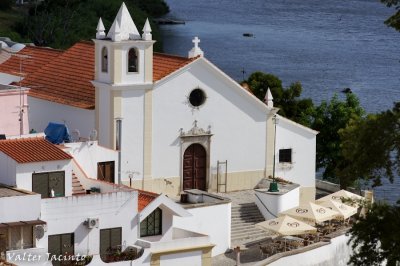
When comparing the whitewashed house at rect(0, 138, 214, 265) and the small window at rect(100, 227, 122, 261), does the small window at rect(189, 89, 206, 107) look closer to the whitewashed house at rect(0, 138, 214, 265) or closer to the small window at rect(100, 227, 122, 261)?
the whitewashed house at rect(0, 138, 214, 265)

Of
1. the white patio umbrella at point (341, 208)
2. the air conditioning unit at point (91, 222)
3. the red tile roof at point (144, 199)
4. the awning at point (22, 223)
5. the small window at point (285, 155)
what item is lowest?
the white patio umbrella at point (341, 208)

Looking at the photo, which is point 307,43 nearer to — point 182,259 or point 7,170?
point 182,259

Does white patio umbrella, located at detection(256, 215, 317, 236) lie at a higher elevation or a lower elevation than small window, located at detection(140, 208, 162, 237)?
lower

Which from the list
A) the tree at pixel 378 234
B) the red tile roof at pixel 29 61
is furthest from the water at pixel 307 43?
the tree at pixel 378 234

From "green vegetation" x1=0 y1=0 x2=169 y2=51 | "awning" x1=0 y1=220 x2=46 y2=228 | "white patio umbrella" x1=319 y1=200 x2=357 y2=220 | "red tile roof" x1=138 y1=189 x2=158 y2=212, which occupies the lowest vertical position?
"white patio umbrella" x1=319 y1=200 x2=357 y2=220

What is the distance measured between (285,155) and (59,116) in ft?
22.1

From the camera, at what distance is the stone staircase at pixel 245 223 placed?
40750 mm

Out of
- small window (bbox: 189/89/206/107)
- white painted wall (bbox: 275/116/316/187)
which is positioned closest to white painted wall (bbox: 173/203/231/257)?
small window (bbox: 189/89/206/107)

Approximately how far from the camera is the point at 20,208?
34219mm

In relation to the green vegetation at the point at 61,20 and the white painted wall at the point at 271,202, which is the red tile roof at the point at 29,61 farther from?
the green vegetation at the point at 61,20

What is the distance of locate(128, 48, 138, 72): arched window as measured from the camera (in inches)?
1682

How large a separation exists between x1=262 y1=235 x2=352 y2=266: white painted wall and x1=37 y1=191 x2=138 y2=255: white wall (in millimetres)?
4172

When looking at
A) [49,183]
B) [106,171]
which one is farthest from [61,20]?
[49,183]

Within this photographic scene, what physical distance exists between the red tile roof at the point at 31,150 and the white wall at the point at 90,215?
1.43 meters
